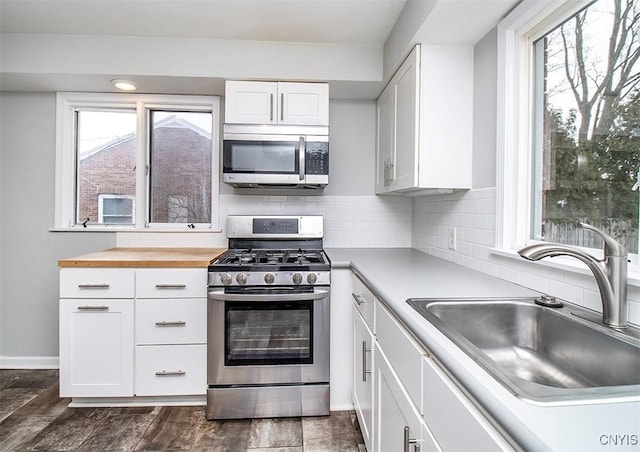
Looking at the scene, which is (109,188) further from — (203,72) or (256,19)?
(256,19)

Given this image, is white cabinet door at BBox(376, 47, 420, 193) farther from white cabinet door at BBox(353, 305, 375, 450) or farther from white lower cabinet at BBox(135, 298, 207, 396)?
white lower cabinet at BBox(135, 298, 207, 396)

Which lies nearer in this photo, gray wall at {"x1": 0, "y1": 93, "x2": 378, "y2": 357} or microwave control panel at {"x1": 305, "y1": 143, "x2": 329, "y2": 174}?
microwave control panel at {"x1": 305, "y1": 143, "x2": 329, "y2": 174}

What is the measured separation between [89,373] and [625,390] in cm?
246

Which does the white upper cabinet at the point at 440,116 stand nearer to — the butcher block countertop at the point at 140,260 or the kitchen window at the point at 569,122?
the kitchen window at the point at 569,122

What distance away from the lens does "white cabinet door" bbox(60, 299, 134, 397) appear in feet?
6.46

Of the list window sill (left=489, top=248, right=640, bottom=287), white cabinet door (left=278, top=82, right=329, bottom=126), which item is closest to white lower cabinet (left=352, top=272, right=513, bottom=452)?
window sill (left=489, top=248, right=640, bottom=287)

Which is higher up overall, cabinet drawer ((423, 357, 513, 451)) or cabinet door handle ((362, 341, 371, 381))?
cabinet drawer ((423, 357, 513, 451))

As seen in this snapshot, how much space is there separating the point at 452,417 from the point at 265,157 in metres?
1.86

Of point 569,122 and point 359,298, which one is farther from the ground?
point 569,122

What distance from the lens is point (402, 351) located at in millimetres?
1046

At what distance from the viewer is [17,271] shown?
2.56 meters

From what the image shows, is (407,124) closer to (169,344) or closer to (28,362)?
(169,344)

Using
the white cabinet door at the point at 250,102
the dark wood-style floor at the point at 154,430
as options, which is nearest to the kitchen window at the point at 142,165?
the white cabinet door at the point at 250,102

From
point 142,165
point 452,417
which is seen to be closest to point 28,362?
point 142,165
